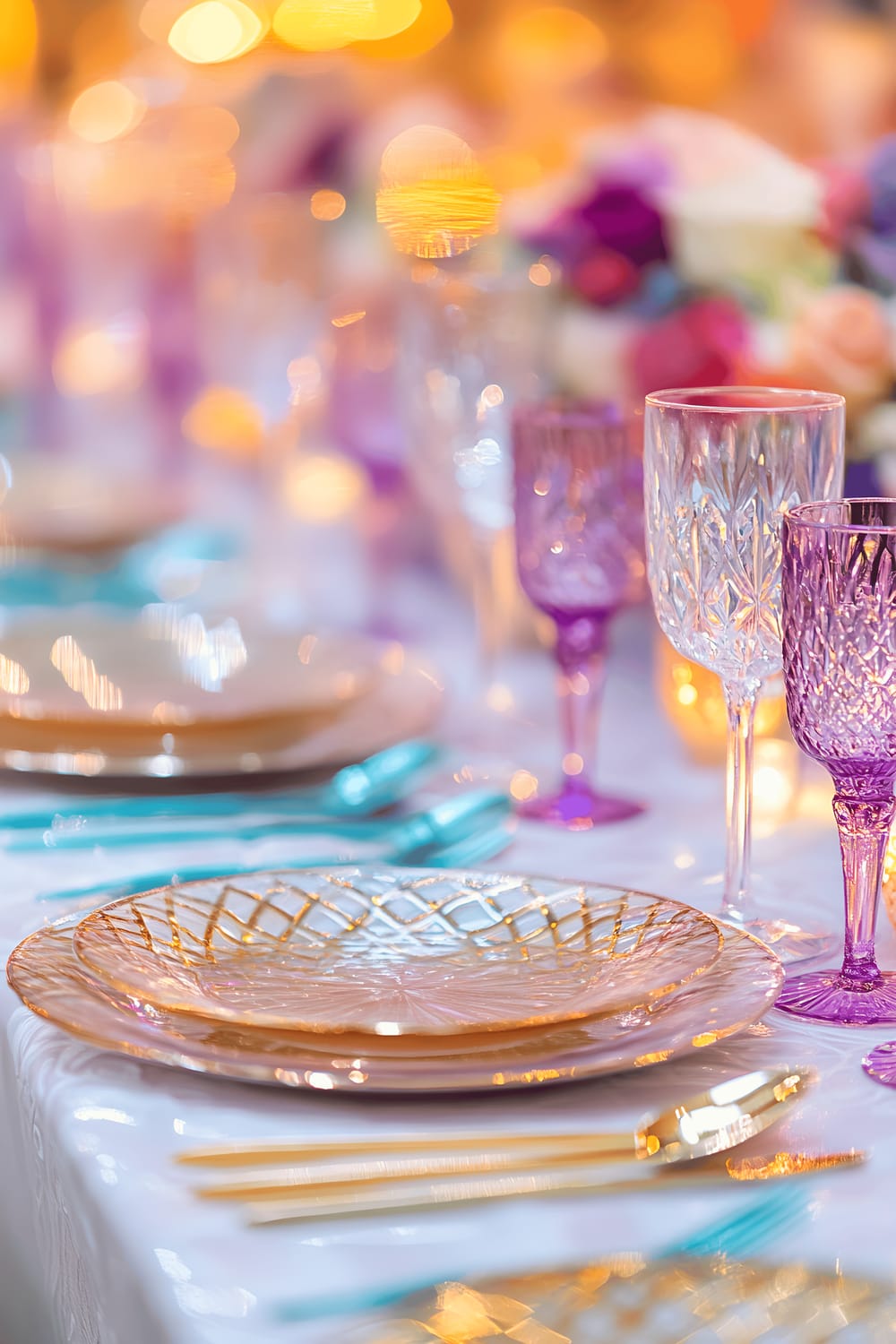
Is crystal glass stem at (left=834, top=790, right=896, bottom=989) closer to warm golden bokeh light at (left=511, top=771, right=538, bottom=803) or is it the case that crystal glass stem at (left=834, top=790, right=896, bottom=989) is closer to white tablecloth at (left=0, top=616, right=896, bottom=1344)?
white tablecloth at (left=0, top=616, right=896, bottom=1344)

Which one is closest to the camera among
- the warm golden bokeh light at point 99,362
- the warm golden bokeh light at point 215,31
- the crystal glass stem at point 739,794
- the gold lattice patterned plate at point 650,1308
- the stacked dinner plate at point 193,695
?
the gold lattice patterned plate at point 650,1308

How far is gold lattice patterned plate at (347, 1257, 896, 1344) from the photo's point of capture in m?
0.46

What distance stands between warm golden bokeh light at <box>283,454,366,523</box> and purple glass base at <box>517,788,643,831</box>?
2.82 feet

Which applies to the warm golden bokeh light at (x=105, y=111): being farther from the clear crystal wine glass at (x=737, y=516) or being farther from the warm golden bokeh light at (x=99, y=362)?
the clear crystal wine glass at (x=737, y=516)

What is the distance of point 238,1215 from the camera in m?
0.52

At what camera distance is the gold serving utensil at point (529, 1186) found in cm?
52

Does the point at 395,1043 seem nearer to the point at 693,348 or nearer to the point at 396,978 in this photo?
the point at 396,978

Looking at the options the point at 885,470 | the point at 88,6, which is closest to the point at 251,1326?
the point at 885,470

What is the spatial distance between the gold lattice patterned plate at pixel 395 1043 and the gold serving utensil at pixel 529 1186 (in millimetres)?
39

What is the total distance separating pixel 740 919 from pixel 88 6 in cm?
408

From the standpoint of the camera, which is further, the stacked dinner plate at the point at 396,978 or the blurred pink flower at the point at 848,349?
the blurred pink flower at the point at 848,349

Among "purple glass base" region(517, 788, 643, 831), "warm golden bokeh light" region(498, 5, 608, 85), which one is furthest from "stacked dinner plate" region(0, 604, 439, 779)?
"warm golden bokeh light" region(498, 5, 608, 85)

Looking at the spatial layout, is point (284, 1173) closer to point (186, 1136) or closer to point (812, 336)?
point (186, 1136)

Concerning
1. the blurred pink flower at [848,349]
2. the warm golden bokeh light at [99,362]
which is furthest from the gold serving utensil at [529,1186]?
the warm golden bokeh light at [99,362]
